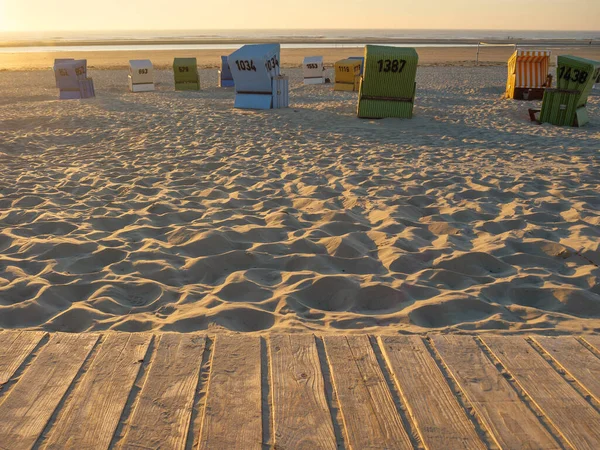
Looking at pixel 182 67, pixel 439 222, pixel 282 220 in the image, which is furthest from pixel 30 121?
pixel 439 222

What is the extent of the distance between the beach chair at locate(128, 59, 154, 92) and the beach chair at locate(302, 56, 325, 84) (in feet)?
17.9

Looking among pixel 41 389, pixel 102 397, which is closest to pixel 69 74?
pixel 41 389

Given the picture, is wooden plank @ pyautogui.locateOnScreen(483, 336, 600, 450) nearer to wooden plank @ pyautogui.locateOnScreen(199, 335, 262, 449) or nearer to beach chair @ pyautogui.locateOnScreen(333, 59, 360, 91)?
wooden plank @ pyautogui.locateOnScreen(199, 335, 262, 449)

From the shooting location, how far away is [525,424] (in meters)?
1.88

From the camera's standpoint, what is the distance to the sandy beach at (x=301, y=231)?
2.99 meters

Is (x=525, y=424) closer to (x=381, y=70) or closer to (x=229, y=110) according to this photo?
(x=381, y=70)

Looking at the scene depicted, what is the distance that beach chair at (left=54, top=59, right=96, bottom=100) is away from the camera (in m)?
13.7

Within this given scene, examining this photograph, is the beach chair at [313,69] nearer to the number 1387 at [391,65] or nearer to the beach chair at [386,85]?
the beach chair at [386,85]

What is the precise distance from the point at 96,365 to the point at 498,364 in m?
1.82

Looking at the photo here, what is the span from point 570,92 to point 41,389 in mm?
10165

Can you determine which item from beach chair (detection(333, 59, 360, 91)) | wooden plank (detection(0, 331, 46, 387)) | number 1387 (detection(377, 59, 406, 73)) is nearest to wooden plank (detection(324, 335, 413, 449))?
wooden plank (detection(0, 331, 46, 387))

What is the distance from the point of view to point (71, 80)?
45.6ft

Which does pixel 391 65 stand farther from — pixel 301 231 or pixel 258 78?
pixel 301 231

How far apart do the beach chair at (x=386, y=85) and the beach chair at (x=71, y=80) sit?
27.7ft
